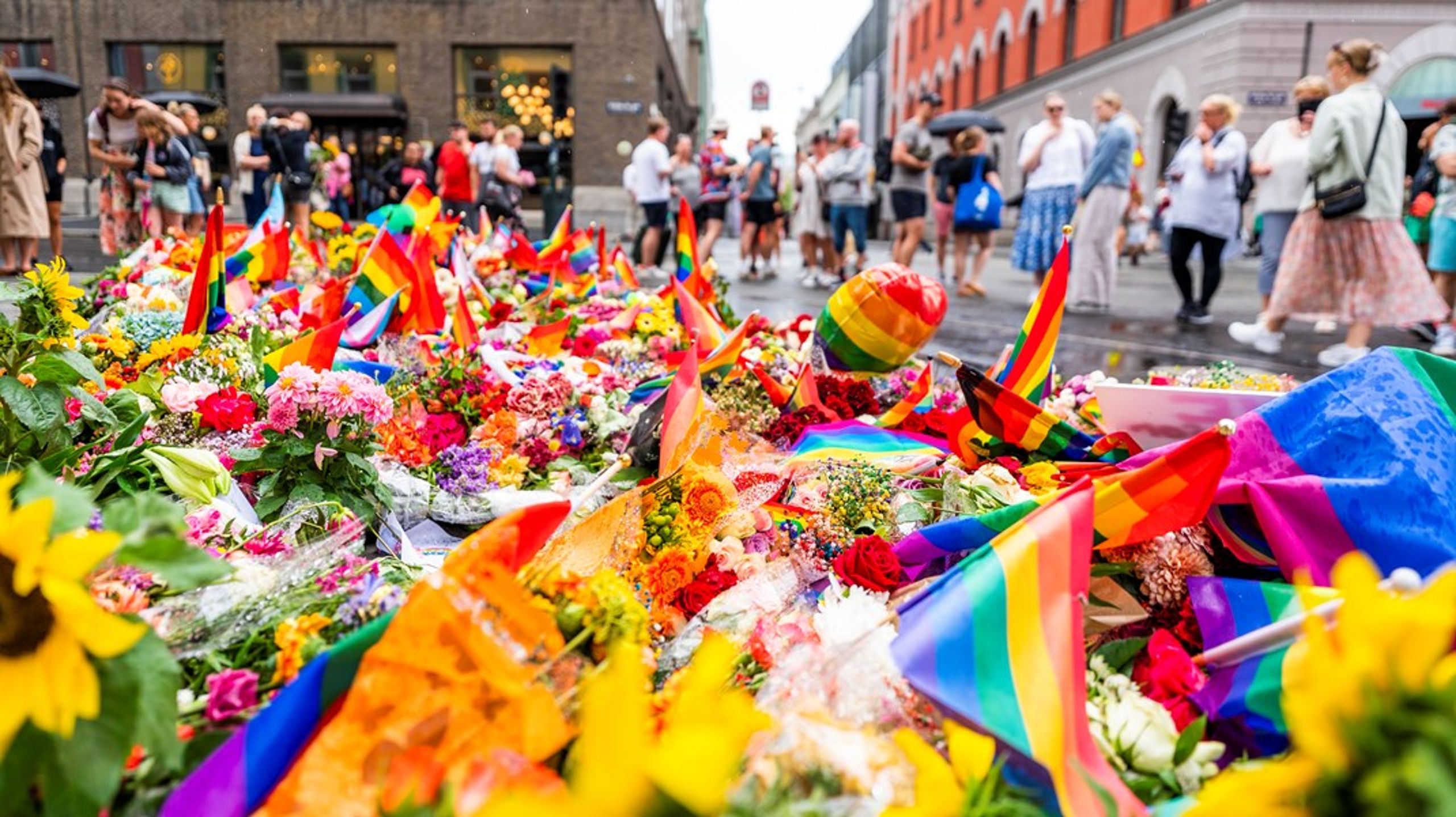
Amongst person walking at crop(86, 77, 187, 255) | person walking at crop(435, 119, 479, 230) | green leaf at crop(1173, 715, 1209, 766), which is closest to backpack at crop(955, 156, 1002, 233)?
person walking at crop(435, 119, 479, 230)

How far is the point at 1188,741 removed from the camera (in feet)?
3.79

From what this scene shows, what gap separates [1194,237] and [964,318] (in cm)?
177

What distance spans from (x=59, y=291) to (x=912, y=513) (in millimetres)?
1622

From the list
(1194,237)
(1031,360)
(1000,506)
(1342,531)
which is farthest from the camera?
(1194,237)

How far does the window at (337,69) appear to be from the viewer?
21.7 m

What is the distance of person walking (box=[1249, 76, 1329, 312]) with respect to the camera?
22.8 ft

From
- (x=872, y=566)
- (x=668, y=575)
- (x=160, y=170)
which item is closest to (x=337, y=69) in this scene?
(x=160, y=170)

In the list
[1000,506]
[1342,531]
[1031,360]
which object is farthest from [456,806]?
[1031,360]

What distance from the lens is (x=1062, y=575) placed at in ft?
3.96

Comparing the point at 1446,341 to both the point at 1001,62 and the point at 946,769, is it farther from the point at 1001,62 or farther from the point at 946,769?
the point at 1001,62

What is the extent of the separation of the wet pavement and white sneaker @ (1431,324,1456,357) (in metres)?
0.37

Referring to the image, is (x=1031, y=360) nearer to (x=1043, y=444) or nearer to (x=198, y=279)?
(x=1043, y=444)

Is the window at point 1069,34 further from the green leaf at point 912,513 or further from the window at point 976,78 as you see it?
the green leaf at point 912,513

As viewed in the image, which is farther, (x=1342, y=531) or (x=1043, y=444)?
(x=1043, y=444)
